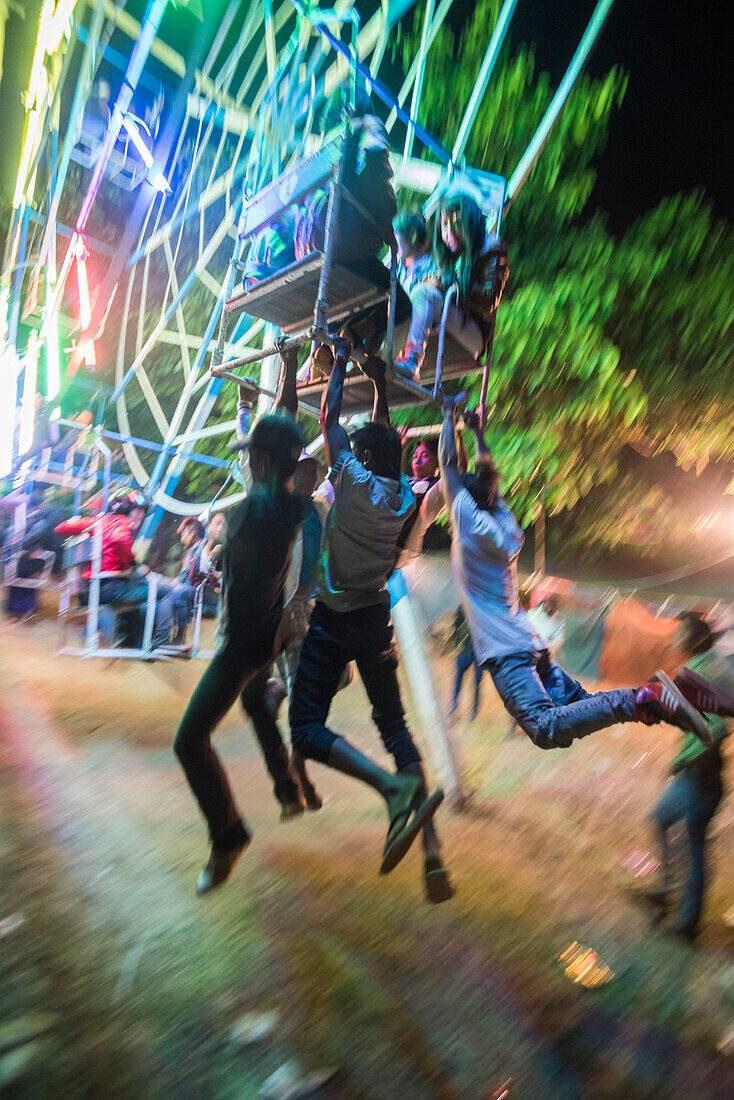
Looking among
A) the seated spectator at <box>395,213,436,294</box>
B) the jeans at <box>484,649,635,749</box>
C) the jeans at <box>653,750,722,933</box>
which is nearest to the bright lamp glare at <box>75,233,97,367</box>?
the seated spectator at <box>395,213,436,294</box>

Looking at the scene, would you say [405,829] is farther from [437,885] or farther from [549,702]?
[549,702]

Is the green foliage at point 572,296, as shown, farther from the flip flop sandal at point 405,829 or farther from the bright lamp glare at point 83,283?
the flip flop sandal at point 405,829

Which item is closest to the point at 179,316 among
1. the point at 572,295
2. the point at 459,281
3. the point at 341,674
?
the point at 572,295

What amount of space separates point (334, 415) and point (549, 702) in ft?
4.87

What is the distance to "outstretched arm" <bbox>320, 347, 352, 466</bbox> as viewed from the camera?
2.32 meters

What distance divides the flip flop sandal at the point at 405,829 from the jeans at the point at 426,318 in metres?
2.08

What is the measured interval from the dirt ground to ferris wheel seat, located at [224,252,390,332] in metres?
2.65

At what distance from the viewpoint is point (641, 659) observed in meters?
7.87

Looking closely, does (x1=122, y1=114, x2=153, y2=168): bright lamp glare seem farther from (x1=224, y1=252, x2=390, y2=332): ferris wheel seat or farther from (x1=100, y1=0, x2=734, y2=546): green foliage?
(x1=224, y1=252, x2=390, y2=332): ferris wheel seat

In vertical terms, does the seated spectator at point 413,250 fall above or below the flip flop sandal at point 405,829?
above

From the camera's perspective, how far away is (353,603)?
2.30 metres

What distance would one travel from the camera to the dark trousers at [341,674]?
7.01 ft

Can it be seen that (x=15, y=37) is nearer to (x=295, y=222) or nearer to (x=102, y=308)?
(x=102, y=308)

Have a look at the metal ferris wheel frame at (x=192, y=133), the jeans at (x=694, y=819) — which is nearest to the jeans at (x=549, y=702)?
the jeans at (x=694, y=819)
